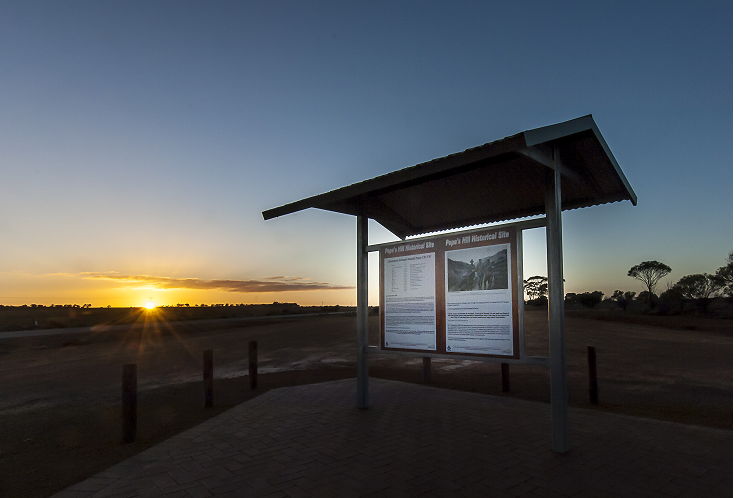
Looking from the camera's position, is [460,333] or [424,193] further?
[424,193]

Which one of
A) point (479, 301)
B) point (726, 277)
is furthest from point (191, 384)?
point (726, 277)

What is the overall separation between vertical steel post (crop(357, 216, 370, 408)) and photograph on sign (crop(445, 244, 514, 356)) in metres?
1.82

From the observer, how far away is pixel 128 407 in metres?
6.18

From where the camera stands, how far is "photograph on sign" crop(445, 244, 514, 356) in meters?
5.91

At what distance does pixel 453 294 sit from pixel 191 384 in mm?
7831

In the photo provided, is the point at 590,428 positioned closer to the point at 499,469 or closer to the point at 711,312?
the point at 499,469

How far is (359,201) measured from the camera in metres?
7.74

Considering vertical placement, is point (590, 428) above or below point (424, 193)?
below

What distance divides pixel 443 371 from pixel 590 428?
673cm

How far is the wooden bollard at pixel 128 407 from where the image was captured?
6.16m

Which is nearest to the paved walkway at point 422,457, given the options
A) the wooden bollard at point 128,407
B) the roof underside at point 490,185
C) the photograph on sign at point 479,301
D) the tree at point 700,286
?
the wooden bollard at point 128,407

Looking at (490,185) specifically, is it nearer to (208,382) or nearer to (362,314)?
(362,314)

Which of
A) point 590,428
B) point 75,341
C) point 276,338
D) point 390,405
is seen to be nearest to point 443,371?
point 390,405

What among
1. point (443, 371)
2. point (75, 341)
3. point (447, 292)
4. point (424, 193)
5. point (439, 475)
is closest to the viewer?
point (439, 475)
